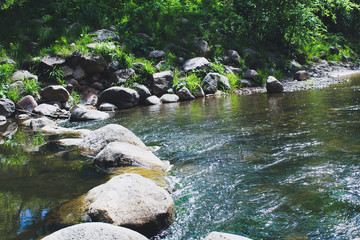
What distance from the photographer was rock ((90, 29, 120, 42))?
481 inches

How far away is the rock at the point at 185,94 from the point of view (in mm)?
10953

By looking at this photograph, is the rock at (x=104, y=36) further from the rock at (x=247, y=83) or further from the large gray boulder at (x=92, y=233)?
the large gray boulder at (x=92, y=233)

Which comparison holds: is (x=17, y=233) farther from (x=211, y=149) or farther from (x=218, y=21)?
(x=218, y=21)

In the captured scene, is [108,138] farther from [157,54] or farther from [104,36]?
[104,36]

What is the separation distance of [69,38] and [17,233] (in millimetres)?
11159

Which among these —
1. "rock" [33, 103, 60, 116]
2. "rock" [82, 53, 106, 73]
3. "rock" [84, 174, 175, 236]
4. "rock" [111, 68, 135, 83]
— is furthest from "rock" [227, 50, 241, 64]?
"rock" [84, 174, 175, 236]

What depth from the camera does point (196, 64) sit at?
12.7m

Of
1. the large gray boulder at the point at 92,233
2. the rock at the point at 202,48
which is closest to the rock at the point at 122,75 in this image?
the rock at the point at 202,48

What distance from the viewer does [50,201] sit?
2.94 m

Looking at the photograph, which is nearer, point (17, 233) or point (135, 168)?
point (17, 233)

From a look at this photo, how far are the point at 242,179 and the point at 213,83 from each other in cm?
886

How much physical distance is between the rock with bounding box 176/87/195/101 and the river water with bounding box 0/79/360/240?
4.97 m

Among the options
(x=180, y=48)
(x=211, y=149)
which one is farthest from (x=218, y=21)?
(x=211, y=149)

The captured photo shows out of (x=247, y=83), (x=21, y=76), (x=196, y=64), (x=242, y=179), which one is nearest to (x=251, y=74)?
(x=247, y=83)
